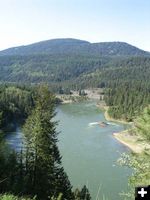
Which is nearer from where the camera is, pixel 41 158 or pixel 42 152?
pixel 42 152

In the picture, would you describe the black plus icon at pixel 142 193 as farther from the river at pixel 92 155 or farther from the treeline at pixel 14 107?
the treeline at pixel 14 107

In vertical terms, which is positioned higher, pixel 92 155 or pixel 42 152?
pixel 42 152

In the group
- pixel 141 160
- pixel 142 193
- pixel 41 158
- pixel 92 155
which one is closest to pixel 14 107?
pixel 92 155

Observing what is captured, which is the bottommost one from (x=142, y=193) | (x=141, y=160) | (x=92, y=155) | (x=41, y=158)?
(x=92, y=155)

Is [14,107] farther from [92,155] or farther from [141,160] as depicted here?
[141,160]

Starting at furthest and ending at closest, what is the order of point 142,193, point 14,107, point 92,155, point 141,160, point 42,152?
point 14,107 < point 92,155 < point 42,152 < point 141,160 < point 142,193

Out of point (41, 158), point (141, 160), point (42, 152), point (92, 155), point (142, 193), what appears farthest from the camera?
point (92, 155)

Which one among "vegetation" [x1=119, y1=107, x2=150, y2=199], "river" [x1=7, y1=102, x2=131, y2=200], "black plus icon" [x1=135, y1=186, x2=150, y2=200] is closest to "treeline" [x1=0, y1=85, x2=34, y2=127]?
"river" [x1=7, y1=102, x2=131, y2=200]

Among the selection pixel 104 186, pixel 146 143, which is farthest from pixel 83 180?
pixel 146 143
